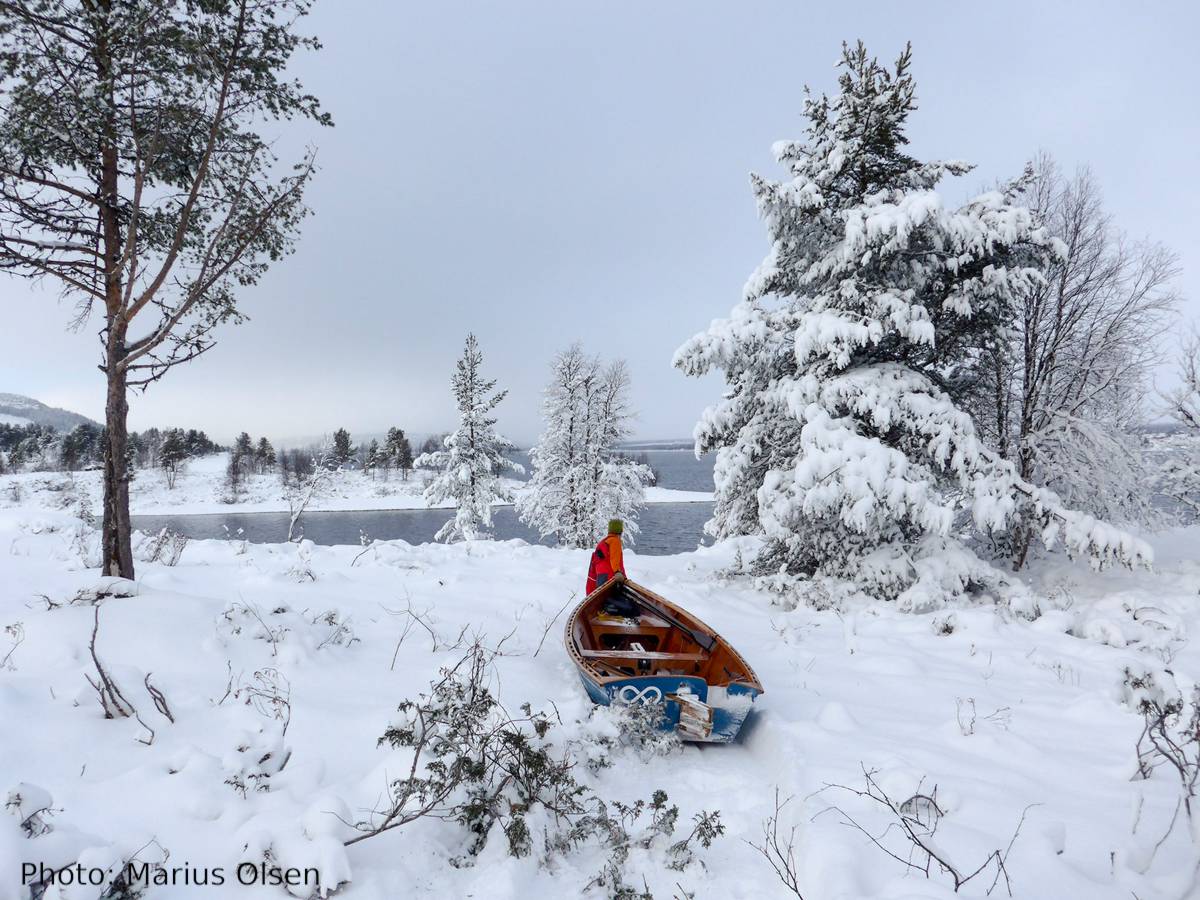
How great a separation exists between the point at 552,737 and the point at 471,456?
23209 mm

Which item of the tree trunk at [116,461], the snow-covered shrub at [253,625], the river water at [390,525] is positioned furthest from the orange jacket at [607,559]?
the river water at [390,525]

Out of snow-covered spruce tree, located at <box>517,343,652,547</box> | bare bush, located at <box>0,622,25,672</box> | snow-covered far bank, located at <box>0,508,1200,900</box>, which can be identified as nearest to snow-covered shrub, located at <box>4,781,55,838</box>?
snow-covered far bank, located at <box>0,508,1200,900</box>

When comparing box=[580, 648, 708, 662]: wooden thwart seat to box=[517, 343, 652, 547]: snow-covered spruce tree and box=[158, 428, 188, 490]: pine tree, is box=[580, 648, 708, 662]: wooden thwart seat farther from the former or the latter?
box=[158, 428, 188, 490]: pine tree

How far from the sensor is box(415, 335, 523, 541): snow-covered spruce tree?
2559 centimetres

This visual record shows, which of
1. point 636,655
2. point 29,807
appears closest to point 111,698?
point 29,807

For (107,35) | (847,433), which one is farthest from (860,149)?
(107,35)

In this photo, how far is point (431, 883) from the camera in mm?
2699

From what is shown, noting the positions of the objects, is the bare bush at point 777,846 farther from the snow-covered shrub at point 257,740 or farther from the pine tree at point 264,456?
the pine tree at point 264,456

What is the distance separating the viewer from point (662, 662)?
6250mm

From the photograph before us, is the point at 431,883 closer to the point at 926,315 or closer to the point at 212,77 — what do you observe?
the point at 212,77

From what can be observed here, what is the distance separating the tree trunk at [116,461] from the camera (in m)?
5.29

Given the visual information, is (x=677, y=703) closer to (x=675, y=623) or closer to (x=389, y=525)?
(x=675, y=623)

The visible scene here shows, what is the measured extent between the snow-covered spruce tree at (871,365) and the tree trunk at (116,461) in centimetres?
725

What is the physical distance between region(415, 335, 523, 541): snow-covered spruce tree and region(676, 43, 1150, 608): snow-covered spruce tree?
17.6 meters
